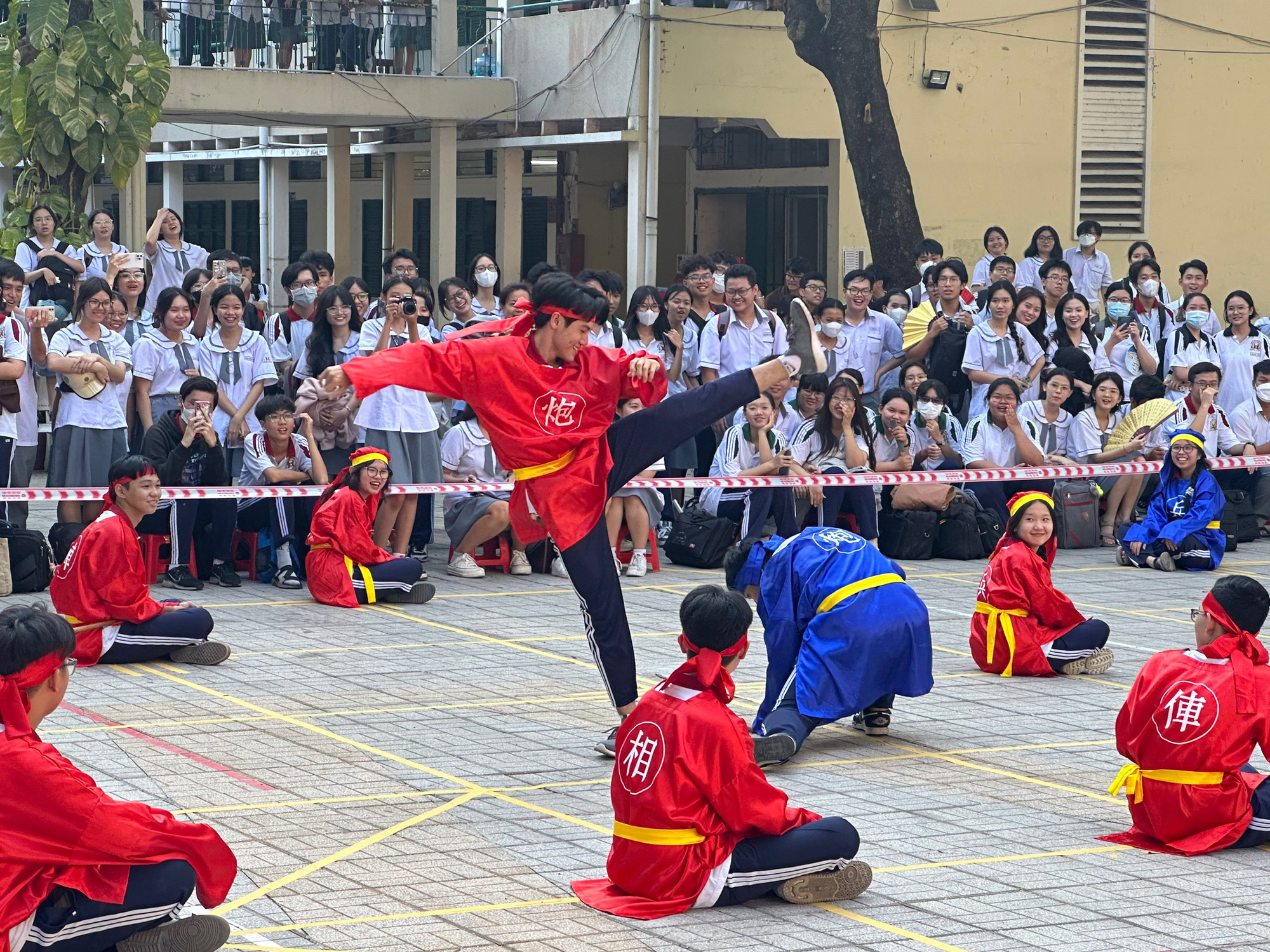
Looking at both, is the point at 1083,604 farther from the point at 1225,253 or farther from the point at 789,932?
the point at 1225,253

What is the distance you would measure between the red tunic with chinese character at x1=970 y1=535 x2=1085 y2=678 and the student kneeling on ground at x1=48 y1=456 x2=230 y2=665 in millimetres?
3839

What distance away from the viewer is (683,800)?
523cm

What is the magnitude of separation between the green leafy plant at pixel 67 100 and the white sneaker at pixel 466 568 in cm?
548

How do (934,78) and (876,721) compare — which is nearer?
(876,721)

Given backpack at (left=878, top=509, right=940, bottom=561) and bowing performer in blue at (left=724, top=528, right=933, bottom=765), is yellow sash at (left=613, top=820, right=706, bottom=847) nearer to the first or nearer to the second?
bowing performer in blue at (left=724, top=528, right=933, bottom=765)

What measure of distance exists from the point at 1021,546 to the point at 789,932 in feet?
13.4

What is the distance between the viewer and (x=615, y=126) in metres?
20.7

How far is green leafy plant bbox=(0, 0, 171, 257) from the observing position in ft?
52.0

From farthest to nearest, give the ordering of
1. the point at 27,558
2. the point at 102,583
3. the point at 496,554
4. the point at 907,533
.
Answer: the point at 907,533 → the point at 496,554 → the point at 27,558 → the point at 102,583

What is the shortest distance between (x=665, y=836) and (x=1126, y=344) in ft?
33.3

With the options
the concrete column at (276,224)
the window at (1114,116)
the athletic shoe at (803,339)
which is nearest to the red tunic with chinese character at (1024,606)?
the athletic shoe at (803,339)

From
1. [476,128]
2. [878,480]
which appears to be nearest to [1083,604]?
[878,480]

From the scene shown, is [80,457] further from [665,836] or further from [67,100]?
[665,836]

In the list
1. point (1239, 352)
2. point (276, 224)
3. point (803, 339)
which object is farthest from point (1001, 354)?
point (276, 224)
